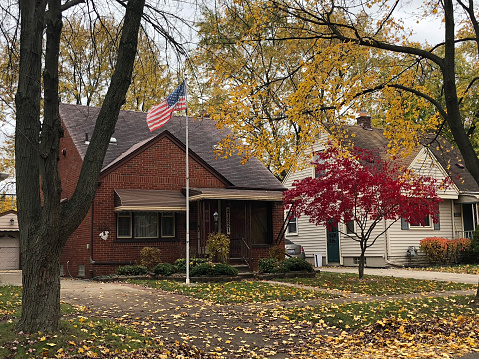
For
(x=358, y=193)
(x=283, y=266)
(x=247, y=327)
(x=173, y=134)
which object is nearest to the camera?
(x=247, y=327)

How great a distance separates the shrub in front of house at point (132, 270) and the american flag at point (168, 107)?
16.5 ft

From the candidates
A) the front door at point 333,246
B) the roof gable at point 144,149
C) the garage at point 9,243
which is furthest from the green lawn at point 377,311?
the garage at point 9,243

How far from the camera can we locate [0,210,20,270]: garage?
30125mm

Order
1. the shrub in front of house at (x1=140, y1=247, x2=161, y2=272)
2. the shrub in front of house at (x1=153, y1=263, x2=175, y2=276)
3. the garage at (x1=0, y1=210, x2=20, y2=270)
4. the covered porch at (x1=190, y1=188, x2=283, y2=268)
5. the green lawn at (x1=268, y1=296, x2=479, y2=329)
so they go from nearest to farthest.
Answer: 1. the green lawn at (x1=268, y1=296, x2=479, y2=329)
2. the shrub in front of house at (x1=153, y1=263, x2=175, y2=276)
3. the shrub in front of house at (x1=140, y1=247, x2=161, y2=272)
4. the covered porch at (x1=190, y1=188, x2=283, y2=268)
5. the garage at (x1=0, y1=210, x2=20, y2=270)

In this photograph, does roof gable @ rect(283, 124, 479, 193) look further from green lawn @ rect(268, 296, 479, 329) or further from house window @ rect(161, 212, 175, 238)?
green lawn @ rect(268, 296, 479, 329)

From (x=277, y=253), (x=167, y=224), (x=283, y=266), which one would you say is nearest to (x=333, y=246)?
(x=277, y=253)

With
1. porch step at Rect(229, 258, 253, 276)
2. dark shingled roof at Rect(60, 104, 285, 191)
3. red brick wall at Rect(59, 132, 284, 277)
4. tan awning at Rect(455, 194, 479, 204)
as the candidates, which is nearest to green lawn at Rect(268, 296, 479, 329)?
porch step at Rect(229, 258, 253, 276)

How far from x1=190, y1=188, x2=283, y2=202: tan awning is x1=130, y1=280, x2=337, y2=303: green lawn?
155 inches

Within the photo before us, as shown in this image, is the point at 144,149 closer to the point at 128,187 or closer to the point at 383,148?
the point at 128,187

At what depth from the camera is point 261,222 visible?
74.3 feet

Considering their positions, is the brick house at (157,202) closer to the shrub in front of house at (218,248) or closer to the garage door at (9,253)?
the shrub in front of house at (218,248)

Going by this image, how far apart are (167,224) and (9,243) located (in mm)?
15175

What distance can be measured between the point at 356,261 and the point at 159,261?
11.3 m

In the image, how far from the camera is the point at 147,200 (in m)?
18.8
